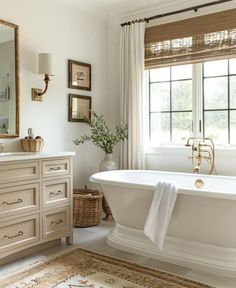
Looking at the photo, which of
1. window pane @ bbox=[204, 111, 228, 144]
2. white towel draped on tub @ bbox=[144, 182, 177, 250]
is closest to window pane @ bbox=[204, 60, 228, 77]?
window pane @ bbox=[204, 111, 228, 144]

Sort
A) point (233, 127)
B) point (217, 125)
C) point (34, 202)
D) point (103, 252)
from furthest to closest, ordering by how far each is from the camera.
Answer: point (217, 125) → point (233, 127) → point (103, 252) → point (34, 202)

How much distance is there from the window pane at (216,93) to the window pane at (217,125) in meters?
0.08

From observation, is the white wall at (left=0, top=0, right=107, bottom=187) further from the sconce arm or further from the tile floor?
the tile floor

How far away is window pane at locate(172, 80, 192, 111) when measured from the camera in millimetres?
4004

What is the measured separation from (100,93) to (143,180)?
1425 millimetres

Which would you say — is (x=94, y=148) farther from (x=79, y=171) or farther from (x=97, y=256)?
(x=97, y=256)

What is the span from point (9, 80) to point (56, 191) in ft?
A: 3.94

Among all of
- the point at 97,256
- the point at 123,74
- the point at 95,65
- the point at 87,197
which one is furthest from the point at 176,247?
the point at 95,65

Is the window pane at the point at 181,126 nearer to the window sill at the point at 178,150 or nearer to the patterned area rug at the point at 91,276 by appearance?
the window sill at the point at 178,150

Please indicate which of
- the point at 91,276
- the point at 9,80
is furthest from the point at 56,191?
the point at 9,80

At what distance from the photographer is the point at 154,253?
2908 mm

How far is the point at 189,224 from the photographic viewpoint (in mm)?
2730

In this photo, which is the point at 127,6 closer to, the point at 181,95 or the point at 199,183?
the point at 181,95

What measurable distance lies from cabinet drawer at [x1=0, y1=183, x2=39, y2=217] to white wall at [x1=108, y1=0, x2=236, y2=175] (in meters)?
1.72
